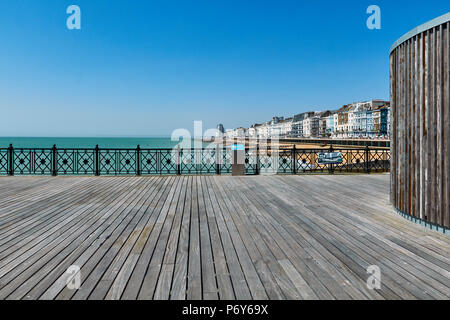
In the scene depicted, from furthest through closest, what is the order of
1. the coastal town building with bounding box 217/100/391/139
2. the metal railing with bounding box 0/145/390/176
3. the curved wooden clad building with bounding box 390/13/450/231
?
1. the coastal town building with bounding box 217/100/391/139
2. the metal railing with bounding box 0/145/390/176
3. the curved wooden clad building with bounding box 390/13/450/231

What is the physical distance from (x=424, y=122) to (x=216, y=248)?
12.6 feet

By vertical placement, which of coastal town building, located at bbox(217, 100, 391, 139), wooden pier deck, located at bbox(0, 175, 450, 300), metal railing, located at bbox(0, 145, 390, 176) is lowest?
wooden pier deck, located at bbox(0, 175, 450, 300)

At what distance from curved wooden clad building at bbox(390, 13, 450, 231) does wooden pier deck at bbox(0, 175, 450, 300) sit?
1.41 ft

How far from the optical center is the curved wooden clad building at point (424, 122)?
393 centimetres

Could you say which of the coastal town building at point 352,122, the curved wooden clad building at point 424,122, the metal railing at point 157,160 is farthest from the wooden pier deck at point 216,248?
the coastal town building at point 352,122

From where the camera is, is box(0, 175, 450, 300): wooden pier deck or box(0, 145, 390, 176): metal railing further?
box(0, 145, 390, 176): metal railing

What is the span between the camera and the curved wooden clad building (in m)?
3.93

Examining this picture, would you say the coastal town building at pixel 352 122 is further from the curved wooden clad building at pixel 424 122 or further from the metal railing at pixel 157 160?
the curved wooden clad building at pixel 424 122

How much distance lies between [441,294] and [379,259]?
0.72 metres

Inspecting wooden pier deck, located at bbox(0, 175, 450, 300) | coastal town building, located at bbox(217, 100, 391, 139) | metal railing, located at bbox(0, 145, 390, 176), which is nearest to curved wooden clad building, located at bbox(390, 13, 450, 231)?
wooden pier deck, located at bbox(0, 175, 450, 300)

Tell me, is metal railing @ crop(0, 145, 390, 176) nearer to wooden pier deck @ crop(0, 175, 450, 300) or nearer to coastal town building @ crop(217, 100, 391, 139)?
wooden pier deck @ crop(0, 175, 450, 300)
